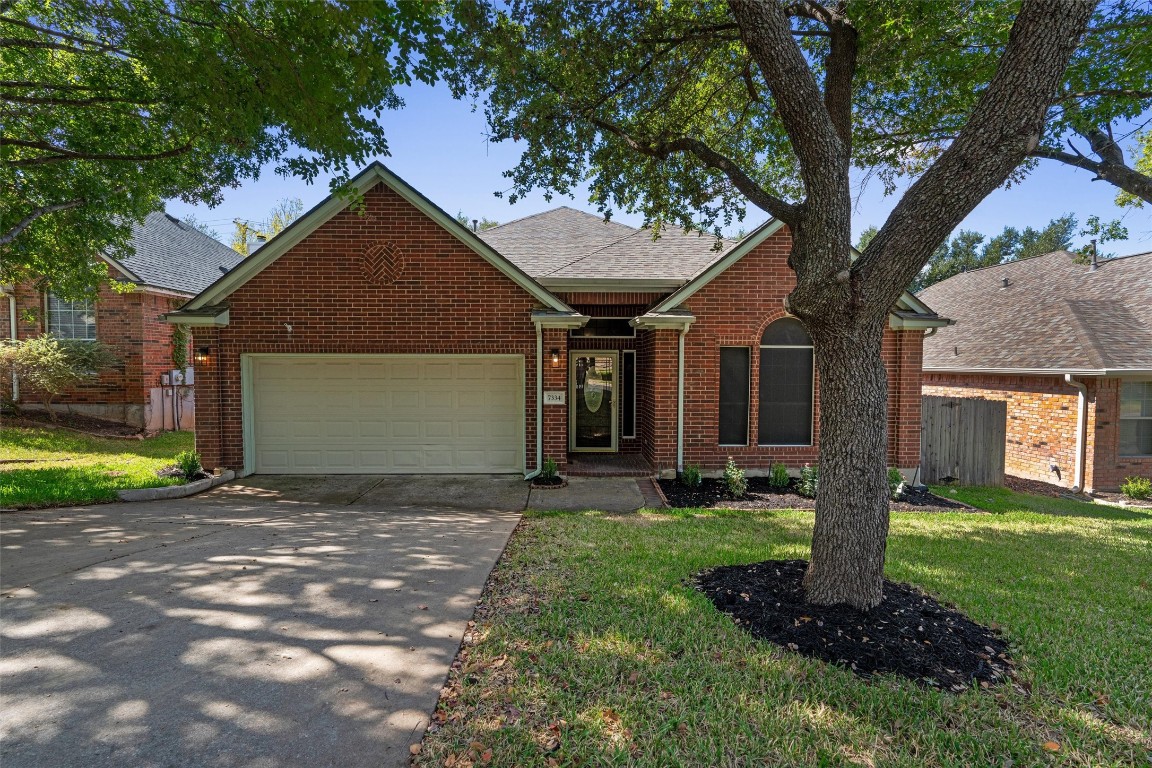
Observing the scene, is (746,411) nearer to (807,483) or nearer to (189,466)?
(807,483)

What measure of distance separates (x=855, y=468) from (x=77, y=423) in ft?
61.4

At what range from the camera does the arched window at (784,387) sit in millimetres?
10156

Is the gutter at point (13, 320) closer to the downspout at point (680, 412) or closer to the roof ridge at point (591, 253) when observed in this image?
the roof ridge at point (591, 253)

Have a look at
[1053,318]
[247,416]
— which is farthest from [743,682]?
[1053,318]

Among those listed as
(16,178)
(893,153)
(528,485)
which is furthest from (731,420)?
(16,178)

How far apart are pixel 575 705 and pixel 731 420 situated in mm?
7941

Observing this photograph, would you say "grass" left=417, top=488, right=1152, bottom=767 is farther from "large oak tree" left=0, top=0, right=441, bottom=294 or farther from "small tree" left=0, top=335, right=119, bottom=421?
"small tree" left=0, top=335, right=119, bottom=421

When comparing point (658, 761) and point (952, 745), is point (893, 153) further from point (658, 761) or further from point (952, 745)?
point (658, 761)

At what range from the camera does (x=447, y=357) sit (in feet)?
33.0

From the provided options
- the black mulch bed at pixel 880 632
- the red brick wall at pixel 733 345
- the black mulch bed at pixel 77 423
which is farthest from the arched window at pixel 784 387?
the black mulch bed at pixel 77 423

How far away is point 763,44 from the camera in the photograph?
427cm

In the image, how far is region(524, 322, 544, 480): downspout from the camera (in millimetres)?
9852

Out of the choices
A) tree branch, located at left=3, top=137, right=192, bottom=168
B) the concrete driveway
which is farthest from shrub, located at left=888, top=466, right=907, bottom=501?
tree branch, located at left=3, top=137, right=192, bottom=168

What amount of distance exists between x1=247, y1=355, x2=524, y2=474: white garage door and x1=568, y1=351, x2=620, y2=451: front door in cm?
229
